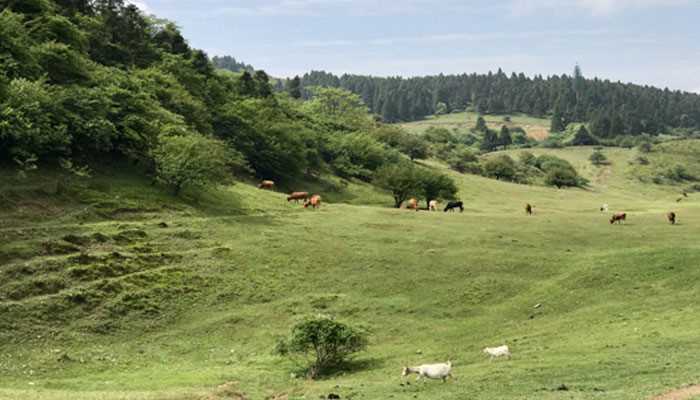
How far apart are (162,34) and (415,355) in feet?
303

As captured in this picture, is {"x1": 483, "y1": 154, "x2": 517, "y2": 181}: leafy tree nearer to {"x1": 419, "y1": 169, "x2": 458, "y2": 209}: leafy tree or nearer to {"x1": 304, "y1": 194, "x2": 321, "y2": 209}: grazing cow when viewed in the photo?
{"x1": 419, "y1": 169, "x2": 458, "y2": 209}: leafy tree

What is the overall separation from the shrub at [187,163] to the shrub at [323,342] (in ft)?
94.1

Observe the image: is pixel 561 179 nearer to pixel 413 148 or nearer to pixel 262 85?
pixel 413 148

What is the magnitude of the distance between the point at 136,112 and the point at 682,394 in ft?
182

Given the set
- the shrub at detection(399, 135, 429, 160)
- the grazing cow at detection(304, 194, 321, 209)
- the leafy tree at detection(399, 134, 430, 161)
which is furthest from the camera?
the leafy tree at detection(399, 134, 430, 161)

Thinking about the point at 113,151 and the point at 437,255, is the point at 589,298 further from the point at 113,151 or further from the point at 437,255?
the point at 113,151

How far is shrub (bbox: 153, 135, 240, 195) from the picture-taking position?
53.9 metres

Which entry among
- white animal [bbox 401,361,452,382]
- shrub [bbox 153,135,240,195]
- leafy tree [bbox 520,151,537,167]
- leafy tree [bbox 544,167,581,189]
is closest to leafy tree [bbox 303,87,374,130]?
leafy tree [bbox 544,167,581,189]

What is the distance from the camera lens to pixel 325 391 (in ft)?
79.0

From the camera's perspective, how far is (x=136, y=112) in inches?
2445

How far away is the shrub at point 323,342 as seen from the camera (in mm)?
27812

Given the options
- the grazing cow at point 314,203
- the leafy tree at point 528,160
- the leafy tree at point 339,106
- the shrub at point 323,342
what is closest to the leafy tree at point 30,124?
the grazing cow at point 314,203

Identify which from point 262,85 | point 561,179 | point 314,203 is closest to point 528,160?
point 561,179

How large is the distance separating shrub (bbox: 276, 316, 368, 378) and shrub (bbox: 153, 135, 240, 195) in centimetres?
2868
